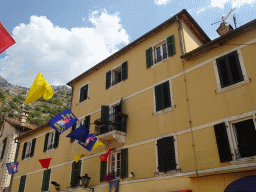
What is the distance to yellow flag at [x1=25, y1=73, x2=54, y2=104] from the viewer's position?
1029 centimetres

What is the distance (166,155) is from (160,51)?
236 inches

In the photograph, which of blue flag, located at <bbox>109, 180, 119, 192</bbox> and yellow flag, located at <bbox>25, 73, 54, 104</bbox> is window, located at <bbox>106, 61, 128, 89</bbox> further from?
blue flag, located at <bbox>109, 180, 119, 192</bbox>

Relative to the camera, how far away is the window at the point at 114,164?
497 inches

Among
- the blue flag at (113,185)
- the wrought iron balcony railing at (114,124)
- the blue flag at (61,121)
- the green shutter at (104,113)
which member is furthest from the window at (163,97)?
the blue flag at (61,121)

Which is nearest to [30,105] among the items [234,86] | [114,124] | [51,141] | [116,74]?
[51,141]

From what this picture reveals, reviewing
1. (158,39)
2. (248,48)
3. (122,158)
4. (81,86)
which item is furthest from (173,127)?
(81,86)

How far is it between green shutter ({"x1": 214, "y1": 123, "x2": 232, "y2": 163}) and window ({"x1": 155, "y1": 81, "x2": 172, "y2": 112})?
279 cm

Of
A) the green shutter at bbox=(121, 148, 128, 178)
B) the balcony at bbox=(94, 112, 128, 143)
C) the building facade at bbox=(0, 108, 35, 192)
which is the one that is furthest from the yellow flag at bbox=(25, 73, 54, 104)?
the building facade at bbox=(0, 108, 35, 192)

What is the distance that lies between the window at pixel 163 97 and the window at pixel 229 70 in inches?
103

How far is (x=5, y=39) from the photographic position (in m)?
6.59

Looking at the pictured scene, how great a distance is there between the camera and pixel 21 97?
250ft

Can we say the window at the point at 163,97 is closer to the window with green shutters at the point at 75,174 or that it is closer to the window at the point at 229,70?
the window at the point at 229,70

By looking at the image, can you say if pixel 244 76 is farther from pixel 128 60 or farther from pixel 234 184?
pixel 128 60

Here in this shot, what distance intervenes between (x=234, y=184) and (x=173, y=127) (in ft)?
11.7
